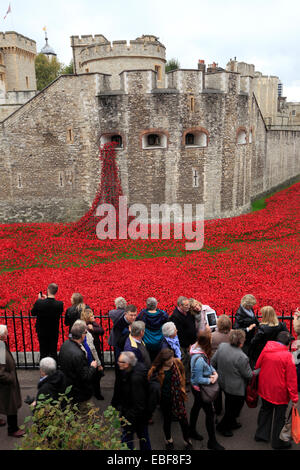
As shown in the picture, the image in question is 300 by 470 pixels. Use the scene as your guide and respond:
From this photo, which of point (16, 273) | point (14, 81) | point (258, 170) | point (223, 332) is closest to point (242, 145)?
point (258, 170)

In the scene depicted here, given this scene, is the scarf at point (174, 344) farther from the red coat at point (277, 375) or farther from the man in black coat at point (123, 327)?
the red coat at point (277, 375)

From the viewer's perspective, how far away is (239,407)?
18.5ft

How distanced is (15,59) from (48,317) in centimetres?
3682

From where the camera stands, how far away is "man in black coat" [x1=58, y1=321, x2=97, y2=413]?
213 inches

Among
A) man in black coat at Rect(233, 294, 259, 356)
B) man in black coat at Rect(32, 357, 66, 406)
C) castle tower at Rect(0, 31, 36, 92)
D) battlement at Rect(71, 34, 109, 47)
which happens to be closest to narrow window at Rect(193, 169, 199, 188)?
battlement at Rect(71, 34, 109, 47)

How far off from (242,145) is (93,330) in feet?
64.0

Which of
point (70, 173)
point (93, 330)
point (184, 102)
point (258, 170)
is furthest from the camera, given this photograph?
point (258, 170)

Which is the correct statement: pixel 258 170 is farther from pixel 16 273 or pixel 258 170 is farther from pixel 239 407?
pixel 239 407

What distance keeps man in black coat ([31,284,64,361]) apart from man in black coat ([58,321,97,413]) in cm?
147

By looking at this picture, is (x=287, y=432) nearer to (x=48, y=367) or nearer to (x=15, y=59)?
(x=48, y=367)

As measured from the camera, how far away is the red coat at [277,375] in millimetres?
5016

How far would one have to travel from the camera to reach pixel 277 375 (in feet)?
16.7

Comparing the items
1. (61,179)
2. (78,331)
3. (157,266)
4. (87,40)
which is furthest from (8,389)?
(87,40)

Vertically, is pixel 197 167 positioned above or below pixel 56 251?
above
